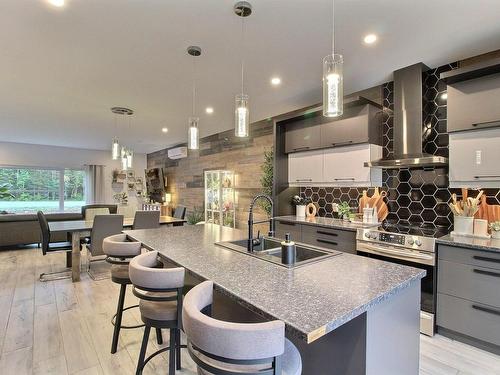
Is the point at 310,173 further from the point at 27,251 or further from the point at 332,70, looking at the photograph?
the point at 27,251

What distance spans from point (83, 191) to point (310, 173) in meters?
7.89

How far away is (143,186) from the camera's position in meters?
9.70

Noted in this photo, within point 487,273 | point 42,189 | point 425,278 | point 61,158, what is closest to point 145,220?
point 425,278

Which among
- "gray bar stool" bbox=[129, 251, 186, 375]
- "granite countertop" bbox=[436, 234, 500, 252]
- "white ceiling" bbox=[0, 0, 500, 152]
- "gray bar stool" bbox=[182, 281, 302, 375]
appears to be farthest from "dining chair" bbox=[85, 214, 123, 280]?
"granite countertop" bbox=[436, 234, 500, 252]

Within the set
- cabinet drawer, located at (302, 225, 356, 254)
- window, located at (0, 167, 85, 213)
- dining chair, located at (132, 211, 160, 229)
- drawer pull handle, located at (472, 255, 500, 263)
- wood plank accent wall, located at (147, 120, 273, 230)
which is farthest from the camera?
window, located at (0, 167, 85, 213)

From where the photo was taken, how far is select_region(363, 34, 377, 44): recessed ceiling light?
2328mm

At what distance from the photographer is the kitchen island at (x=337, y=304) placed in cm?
101

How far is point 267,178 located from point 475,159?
9.56 feet

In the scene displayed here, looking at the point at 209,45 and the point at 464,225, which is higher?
the point at 209,45

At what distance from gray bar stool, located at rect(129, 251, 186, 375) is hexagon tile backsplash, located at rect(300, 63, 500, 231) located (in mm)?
2776

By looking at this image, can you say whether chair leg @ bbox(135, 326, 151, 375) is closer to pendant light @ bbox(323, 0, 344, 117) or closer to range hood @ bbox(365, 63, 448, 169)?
pendant light @ bbox(323, 0, 344, 117)

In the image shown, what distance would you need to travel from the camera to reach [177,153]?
752 centimetres

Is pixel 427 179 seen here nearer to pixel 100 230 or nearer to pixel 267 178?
pixel 267 178

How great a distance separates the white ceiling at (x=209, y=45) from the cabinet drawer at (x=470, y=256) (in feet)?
5.82
